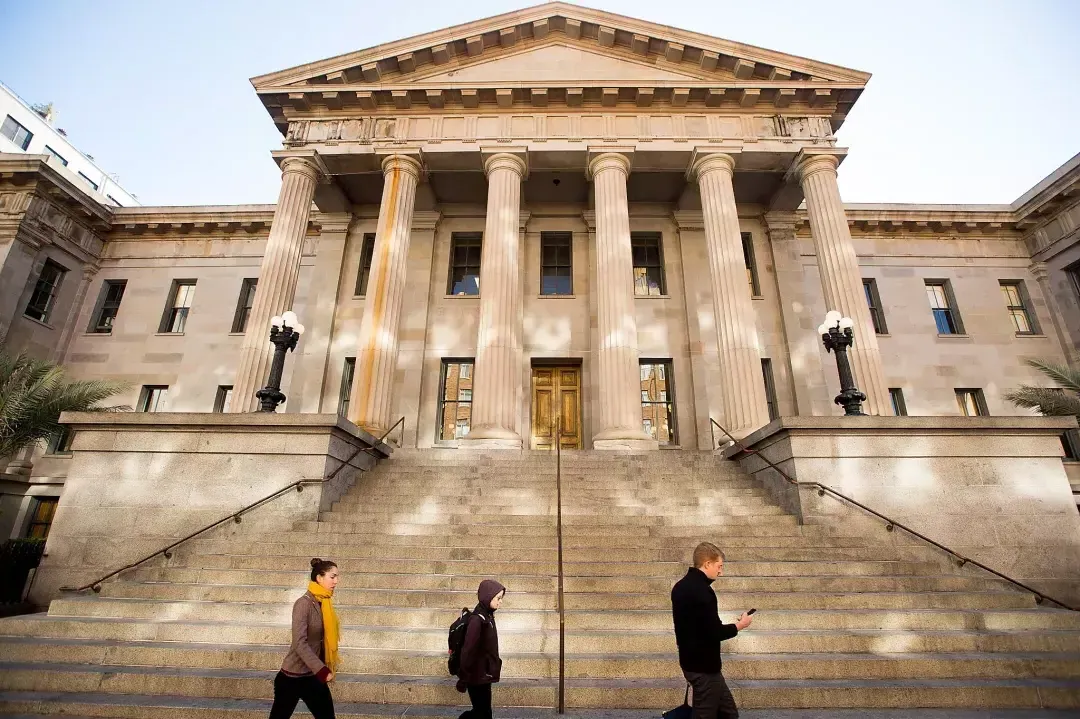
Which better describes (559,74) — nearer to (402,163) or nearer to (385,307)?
(402,163)

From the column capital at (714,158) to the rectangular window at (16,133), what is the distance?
58102 millimetres

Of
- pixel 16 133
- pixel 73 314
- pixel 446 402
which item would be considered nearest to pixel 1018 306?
pixel 446 402

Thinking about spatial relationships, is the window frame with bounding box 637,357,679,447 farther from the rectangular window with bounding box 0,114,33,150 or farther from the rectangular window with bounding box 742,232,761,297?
the rectangular window with bounding box 0,114,33,150

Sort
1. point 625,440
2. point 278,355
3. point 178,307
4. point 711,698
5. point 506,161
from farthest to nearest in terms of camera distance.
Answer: point 178,307, point 506,161, point 625,440, point 278,355, point 711,698

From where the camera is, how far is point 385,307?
15.5m

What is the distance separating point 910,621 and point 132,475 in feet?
43.5

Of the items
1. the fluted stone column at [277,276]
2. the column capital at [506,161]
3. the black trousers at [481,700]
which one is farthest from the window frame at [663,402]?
the black trousers at [481,700]

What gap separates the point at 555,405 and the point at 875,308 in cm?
1413

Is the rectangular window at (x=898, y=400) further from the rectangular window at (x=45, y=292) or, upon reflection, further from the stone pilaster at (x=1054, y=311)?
the rectangular window at (x=45, y=292)

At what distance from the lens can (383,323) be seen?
15352 mm

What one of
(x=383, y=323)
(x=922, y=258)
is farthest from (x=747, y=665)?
(x=922, y=258)

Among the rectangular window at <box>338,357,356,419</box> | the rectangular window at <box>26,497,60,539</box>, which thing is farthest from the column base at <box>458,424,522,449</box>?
the rectangular window at <box>26,497,60,539</box>

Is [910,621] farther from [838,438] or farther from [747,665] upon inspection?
[838,438]

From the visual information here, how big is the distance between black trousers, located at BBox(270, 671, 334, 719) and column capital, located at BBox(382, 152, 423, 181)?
16122 millimetres
